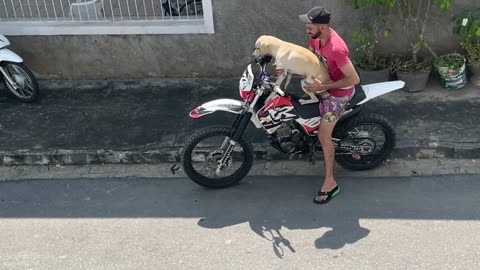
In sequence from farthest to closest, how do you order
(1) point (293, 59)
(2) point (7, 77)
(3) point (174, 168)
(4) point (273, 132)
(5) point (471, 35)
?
1. (2) point (7, 77)
2. (5) point (471, 35)
3. (3) point (174, 168)
4. (4) point (273, 132)
5. (1) point (293, 59)

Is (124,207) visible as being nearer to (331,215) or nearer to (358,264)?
(331,215)

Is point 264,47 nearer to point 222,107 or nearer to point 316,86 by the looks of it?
point 316,86

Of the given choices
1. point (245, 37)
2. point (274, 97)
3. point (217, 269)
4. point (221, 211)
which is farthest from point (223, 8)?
point (217, 269)

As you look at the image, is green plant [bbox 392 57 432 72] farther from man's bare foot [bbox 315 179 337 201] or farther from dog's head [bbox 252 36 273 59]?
dog's head [bbox 252 36 273 59]

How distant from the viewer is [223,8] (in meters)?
6.63

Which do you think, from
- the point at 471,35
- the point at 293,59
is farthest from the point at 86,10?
the point at 471,35

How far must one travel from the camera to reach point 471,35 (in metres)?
6.05

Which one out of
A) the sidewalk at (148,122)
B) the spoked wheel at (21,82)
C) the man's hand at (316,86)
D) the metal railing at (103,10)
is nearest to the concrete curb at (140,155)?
the sidewalk at (148,122)

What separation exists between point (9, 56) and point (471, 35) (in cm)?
526

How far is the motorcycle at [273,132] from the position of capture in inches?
191

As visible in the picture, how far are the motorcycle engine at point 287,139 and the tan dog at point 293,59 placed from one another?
1.93 feet

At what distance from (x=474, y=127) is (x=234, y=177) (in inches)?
98.8

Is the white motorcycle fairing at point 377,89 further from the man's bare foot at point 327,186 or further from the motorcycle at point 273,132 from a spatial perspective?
the man's bare foot at point 327,186

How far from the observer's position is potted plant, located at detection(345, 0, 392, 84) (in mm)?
6297
